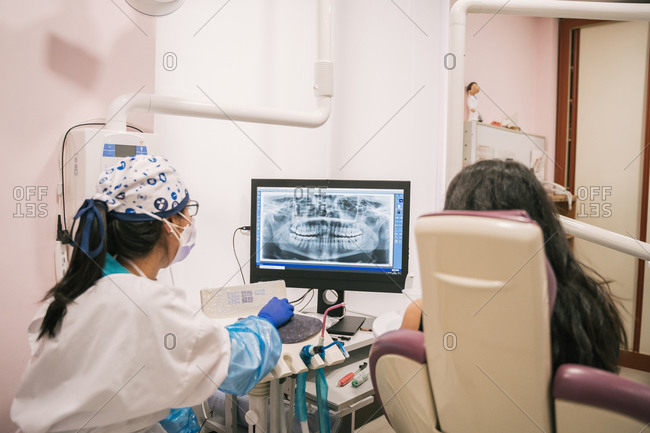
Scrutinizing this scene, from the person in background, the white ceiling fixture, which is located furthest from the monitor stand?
the person in background

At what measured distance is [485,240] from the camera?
697 mm

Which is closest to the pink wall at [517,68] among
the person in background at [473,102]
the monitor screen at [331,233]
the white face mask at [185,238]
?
the person in background at [473,102]

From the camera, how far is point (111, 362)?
89 centimetres

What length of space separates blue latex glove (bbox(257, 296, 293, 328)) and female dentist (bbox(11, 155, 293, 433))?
8.5 inches

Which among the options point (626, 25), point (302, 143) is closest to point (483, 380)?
point (302, 143)

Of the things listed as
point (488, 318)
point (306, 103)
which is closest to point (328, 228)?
point (306, 103)

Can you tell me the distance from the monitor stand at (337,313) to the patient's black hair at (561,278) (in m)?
0.82

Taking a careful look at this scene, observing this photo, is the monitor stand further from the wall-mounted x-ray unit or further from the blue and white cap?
the wall-mounted x-ray unit

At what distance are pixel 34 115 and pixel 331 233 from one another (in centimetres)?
110

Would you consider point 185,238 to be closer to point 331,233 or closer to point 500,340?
point 331,233

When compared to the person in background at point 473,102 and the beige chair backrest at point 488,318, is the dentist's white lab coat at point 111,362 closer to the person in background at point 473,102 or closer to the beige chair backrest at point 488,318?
the beige chair backrest at point 488,318

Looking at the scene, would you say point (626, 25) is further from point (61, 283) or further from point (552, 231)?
point (61, 283)

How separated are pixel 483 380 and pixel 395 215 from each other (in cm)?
101

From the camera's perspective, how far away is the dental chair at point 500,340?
0.69 m
